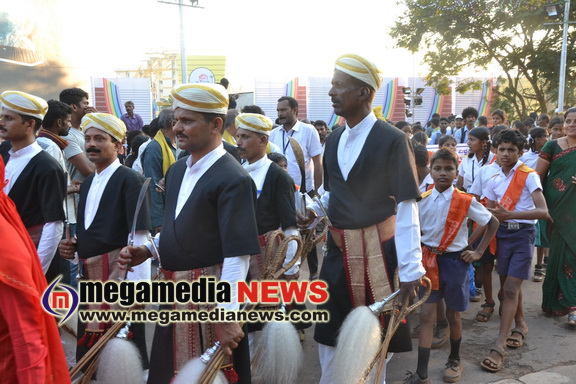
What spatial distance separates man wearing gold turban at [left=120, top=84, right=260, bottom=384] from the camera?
236cm

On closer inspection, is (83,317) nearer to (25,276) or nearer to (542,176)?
(25,276)

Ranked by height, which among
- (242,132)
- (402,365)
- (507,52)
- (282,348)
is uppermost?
(507,52)

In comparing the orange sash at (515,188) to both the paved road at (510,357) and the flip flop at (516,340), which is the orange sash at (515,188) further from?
the paved road at (510,357)

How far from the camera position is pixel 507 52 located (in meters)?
20.9

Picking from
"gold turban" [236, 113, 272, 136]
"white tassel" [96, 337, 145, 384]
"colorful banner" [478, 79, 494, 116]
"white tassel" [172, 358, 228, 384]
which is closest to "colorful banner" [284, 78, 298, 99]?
"colorful banner" [478, 79, 494, 116]

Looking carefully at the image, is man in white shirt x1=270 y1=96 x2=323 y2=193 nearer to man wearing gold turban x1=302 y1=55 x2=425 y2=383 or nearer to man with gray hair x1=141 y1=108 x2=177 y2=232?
man with gray hair x1=141 y1=108 x2=177 y2=232

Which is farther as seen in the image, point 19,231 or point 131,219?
point 131,219

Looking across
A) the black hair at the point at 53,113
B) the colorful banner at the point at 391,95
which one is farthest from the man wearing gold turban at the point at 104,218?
the colorful banner at the point at 391,95

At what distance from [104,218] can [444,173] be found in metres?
2.51

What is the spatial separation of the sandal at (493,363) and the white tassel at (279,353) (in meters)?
1.62

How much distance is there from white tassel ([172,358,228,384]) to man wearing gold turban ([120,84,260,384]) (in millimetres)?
136

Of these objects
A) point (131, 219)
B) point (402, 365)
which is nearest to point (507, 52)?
point (402, 365)

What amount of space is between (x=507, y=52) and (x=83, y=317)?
70.4 feet

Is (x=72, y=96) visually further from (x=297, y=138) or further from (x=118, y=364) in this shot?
(x=118, y=364)
